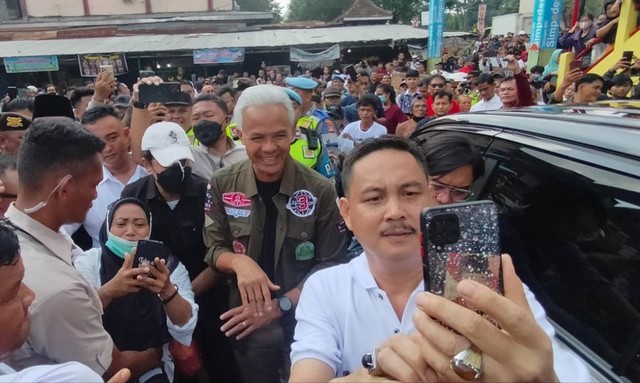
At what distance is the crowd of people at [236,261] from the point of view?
32.9 inches

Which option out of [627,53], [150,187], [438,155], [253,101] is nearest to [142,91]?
[150,187]

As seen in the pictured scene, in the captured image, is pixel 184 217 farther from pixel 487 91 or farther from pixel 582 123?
pixel 487 91

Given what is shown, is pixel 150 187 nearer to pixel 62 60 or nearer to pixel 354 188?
pixel 354 188

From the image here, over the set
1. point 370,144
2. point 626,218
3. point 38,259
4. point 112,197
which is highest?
point 370,144

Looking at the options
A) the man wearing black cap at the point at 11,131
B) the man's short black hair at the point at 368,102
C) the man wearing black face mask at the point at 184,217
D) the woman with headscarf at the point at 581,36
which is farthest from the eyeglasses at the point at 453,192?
the woman with headscarf at the point at 581,36

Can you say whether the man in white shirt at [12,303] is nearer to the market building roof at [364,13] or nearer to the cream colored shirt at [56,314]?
the cream colored shirt at [56,314]

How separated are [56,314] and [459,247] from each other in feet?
4.34

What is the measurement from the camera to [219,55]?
19750mm

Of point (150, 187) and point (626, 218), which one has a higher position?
point (626, 218)

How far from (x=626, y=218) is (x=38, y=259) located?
1917 mm

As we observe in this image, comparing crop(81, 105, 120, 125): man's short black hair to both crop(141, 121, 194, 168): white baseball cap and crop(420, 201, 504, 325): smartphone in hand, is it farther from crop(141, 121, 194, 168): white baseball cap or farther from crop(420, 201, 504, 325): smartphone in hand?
crop(420, 201, 504, 325): smartphone in hand

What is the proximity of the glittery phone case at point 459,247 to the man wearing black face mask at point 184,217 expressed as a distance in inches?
74.0

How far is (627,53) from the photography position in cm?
680

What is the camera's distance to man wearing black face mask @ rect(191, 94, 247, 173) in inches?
128
